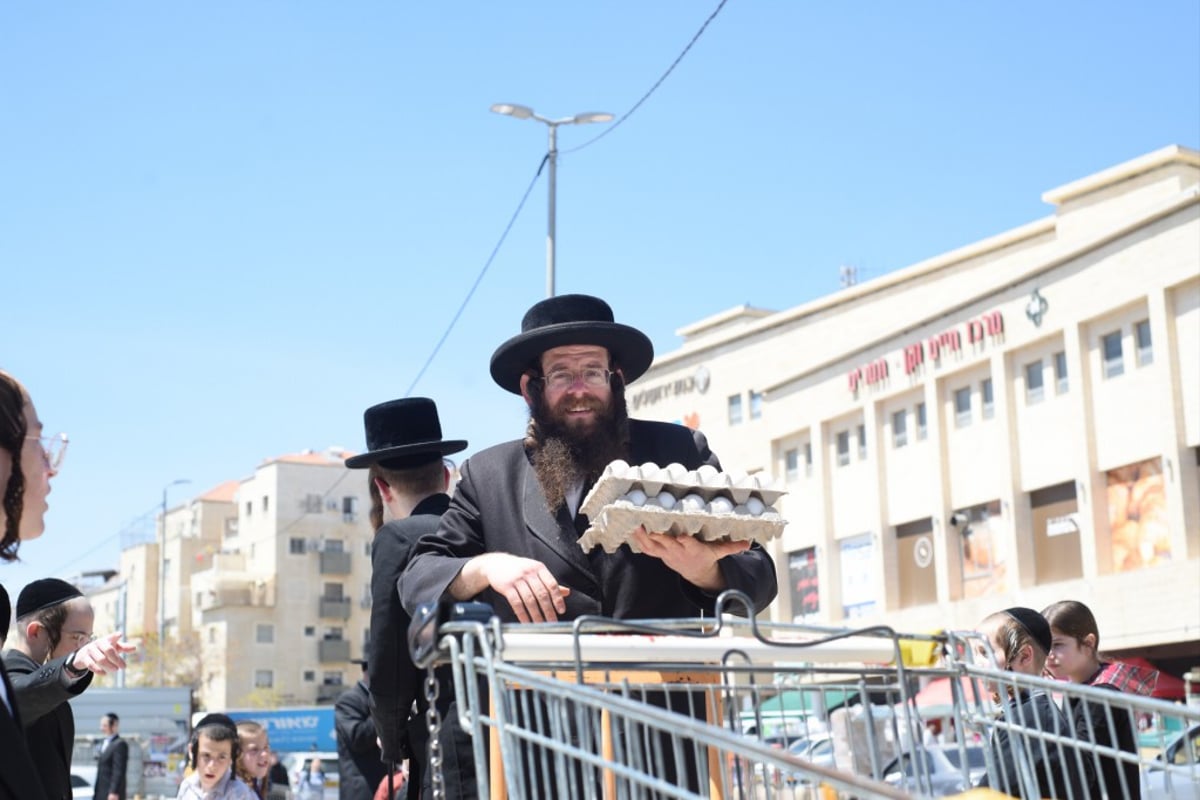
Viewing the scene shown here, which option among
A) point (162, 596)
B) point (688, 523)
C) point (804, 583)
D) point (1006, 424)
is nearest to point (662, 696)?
point (688, 523)

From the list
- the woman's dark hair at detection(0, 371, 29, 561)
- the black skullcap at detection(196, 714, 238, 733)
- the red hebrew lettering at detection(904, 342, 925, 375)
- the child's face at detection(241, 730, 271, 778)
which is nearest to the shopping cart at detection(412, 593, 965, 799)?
the woman's dark hair at detection(0, 371, 29, 561)

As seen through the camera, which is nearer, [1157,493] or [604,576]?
[604,576]

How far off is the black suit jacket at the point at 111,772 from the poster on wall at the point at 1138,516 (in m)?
27.3

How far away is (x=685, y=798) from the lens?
234cm

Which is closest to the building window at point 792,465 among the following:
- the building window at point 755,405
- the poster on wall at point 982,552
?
the building window at point 755,405

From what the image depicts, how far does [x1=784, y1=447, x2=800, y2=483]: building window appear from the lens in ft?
168

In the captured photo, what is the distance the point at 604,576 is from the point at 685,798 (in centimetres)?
165

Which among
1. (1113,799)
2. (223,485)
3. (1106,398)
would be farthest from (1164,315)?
(223,485)

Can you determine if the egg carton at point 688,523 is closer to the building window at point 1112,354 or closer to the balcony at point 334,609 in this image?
the building window at point 1112,354

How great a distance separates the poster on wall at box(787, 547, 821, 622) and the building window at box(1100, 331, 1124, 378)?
13809 millimetres

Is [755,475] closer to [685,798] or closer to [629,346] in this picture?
[629,346]

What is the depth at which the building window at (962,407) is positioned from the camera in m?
43.3

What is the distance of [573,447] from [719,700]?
3.02ft

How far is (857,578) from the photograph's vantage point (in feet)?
157
